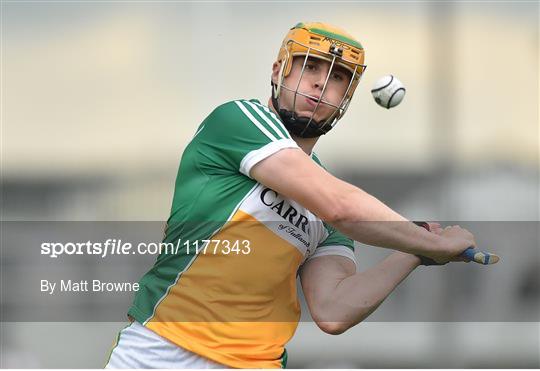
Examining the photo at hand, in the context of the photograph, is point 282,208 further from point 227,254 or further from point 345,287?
point 345,287

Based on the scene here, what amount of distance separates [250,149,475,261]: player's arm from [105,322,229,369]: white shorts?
0.55 m

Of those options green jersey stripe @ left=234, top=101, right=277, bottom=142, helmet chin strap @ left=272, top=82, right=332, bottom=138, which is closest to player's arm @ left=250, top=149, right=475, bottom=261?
green jersey stripe @ left=234, top=101, right=277, bottom=142

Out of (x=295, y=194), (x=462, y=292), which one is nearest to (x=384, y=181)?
(x=462, y=292)

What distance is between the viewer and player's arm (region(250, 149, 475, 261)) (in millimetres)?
2465

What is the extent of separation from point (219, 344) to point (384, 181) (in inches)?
69.0

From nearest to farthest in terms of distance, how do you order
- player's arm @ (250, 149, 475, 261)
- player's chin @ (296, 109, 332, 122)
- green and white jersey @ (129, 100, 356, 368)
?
player's arm @ (250, 149, 475, 261), green and white jersey @ (129, 100, 356, 368), player's chin @ (296, 109, 332, 122)

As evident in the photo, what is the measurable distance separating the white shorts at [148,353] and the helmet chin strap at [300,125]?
723 mm

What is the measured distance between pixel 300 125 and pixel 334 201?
1.15ft

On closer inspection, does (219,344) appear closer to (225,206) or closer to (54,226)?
(225,206)

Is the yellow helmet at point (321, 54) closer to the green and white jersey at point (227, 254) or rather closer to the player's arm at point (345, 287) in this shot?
the green and white jersey at point (227, 254)

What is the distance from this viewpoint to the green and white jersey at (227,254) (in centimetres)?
260

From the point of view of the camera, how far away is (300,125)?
2.72 m

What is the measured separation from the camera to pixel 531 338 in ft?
15.4

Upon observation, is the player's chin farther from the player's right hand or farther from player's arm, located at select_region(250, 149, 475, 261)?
the player's right hand
